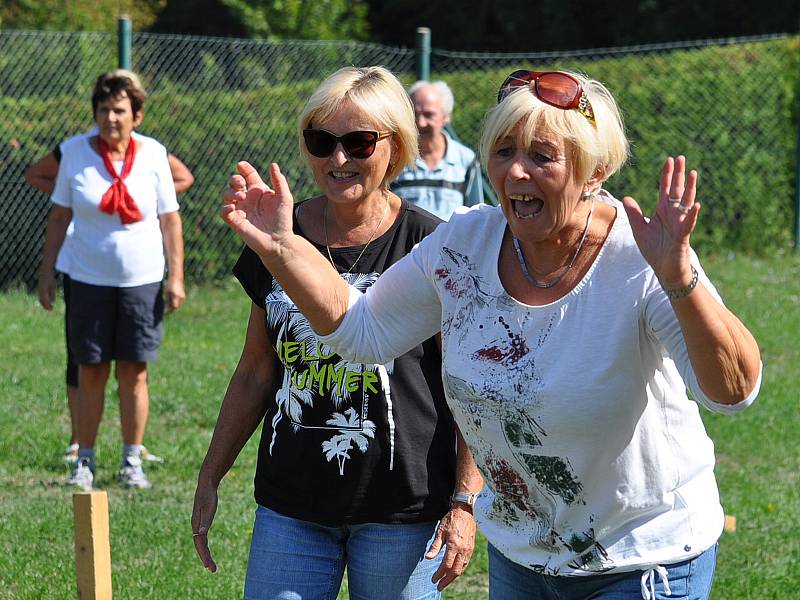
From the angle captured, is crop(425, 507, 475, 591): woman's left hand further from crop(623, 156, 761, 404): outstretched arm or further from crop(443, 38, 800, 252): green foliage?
crop(443, 38, 800, 252): green foliage

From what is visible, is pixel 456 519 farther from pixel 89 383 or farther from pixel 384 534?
pixel 89 383

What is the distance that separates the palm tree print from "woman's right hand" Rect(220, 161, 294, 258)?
561 millimetres

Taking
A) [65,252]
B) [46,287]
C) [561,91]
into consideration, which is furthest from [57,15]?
[561,91]

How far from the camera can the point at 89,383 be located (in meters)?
6.43

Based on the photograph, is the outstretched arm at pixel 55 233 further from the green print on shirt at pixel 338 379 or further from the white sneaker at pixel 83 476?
the green print on shirt at pixel 338 379

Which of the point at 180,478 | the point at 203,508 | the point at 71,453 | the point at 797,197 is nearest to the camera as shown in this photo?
the point at 203,508

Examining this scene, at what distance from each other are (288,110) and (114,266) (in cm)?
568

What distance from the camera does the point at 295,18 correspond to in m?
29.0

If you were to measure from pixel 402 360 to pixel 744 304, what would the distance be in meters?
8.48

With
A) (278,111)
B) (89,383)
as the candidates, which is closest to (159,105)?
(278,111)

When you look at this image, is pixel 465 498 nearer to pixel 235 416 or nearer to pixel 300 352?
pixel 300 352

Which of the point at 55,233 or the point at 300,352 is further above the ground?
the point at 300,352

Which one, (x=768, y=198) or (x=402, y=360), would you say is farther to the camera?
(x=768, y=198)

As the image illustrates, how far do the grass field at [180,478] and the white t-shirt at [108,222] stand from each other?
104cm
